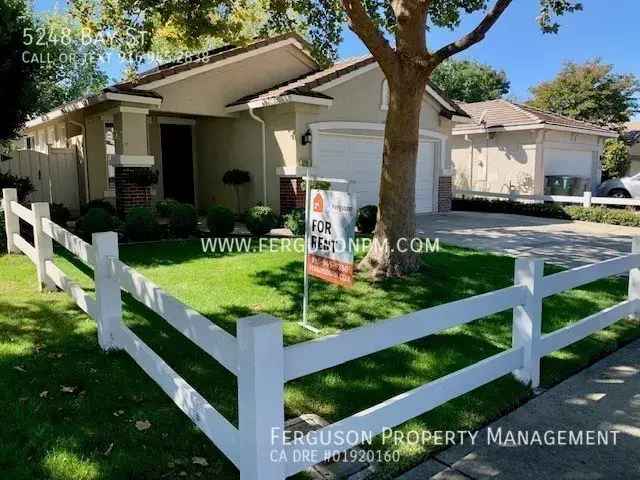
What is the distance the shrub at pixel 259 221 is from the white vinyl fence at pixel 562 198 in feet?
34.8

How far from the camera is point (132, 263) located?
322 inches

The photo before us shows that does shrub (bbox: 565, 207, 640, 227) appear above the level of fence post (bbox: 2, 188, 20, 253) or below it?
below

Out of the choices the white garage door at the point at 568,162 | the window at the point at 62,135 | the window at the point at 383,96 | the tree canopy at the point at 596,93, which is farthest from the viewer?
the tree canopy at the point at 596,93

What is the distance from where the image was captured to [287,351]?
2.45m

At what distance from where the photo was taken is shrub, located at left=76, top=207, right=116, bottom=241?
32.2ft

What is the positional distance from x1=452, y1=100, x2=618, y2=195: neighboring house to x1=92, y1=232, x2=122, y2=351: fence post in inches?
695

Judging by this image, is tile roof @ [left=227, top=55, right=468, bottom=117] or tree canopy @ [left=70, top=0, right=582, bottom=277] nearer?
tree canopy @ [left=70, top=0, right=582, bottom=277]

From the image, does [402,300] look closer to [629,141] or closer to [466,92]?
[629,141]

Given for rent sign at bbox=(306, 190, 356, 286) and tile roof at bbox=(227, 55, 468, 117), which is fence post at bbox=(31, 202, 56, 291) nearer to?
for rent sign at bbox=(306, 190, 356, 286)

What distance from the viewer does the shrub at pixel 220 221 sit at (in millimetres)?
10727

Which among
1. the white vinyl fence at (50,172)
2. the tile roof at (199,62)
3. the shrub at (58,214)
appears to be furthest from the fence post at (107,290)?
the white vinyl fence at (50,172)

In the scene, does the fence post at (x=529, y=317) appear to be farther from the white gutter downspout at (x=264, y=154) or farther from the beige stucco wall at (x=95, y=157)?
the beige stucco wall at (x=95, y=157)

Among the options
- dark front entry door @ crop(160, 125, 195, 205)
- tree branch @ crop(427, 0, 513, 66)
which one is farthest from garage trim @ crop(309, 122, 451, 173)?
tree branch @ crop(427, 0, 513, 66)

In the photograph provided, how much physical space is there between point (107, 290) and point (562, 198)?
16.4 meters
